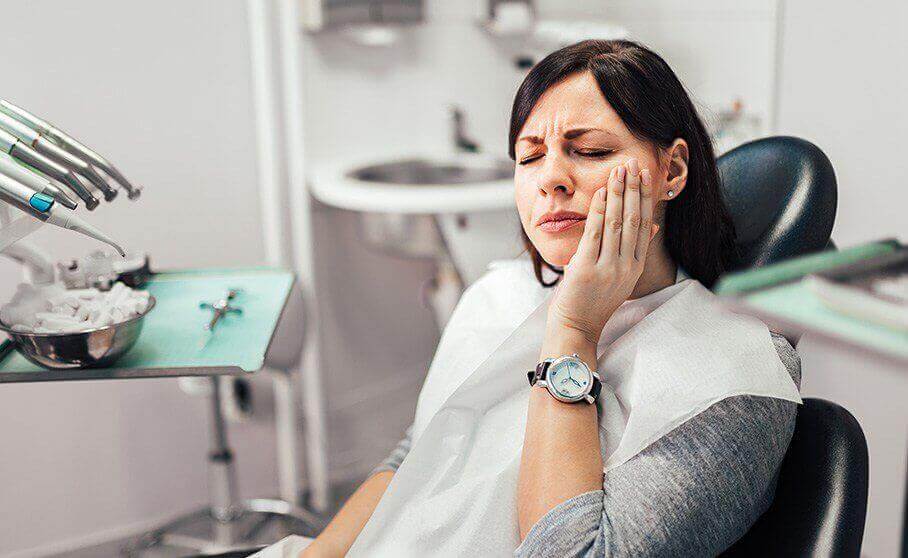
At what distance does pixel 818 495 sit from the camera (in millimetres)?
966

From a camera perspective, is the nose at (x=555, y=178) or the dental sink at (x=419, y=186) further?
the dental sink at (x=419, y=186)

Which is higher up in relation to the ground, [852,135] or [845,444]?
[852,135]

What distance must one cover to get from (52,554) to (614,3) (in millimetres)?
2149

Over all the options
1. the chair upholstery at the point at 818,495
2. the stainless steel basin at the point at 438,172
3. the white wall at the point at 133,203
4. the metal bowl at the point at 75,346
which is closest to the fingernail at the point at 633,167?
the chair upholstery at the point at 818,495

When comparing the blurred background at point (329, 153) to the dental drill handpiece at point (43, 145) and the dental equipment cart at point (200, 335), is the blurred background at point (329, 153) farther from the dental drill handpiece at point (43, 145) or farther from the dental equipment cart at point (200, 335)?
the dental drill handpiece at point (43, 145)

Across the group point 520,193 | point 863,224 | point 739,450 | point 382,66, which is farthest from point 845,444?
point 382,66

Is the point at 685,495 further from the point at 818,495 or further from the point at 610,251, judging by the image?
the point at 610,251

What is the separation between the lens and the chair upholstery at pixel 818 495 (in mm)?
927

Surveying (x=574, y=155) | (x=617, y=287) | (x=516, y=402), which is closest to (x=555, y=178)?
(x=574, y=155)

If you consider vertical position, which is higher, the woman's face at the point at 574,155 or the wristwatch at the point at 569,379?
the woman's face at the point at 574,155

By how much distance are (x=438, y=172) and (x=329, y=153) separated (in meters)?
0.31

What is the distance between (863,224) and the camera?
72.8 inches

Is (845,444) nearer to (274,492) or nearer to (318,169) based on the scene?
(318,169)

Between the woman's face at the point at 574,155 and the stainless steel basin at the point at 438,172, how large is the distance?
1.17 meters
